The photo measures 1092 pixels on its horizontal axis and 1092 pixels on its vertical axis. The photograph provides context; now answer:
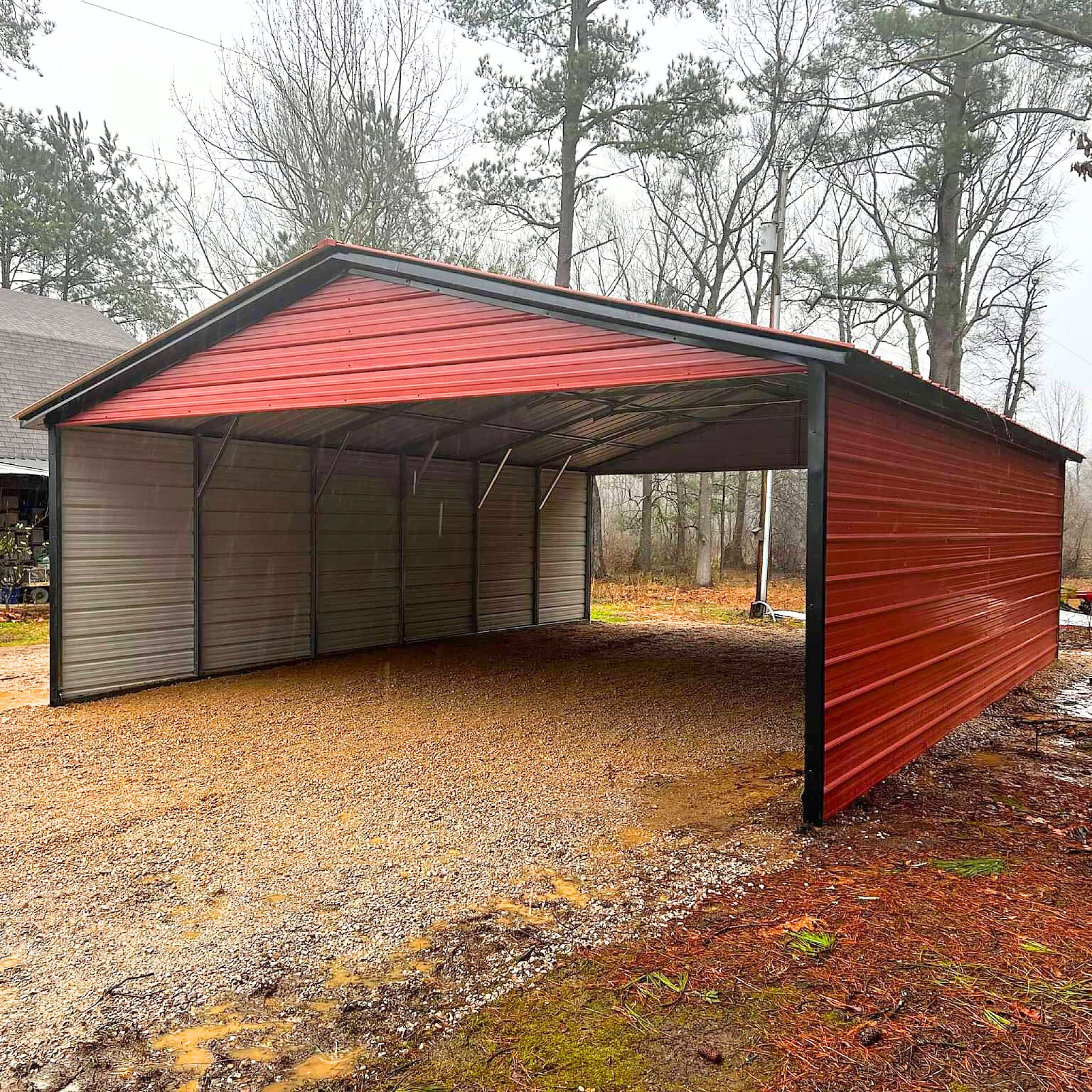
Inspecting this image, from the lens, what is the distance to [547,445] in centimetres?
1107

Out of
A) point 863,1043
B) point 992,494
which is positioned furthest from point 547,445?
point 863,1043

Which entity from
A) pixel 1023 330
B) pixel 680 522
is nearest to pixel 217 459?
pixel 680 522

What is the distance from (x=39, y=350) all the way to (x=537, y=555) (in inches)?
438

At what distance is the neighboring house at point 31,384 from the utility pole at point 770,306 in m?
9.49

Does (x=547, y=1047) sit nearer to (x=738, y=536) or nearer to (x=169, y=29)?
(x=169, y=29)

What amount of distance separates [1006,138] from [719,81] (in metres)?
6.15

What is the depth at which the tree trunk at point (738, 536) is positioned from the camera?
2038 cm

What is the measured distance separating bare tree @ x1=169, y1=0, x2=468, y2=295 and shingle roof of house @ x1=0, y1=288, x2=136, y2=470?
432cm

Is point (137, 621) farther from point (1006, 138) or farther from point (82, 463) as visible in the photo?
point (1006, 138)

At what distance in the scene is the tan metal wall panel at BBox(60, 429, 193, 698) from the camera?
273 inches

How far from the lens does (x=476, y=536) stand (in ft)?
37.1

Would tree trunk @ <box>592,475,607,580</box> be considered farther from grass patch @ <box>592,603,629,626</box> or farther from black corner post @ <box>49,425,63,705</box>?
black corner post @ <box>49,425,63,705</box>

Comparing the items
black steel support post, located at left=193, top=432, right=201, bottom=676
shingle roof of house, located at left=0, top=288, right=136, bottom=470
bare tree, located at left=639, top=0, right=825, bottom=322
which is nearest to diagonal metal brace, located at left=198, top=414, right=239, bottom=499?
black steel support post, located at left=193, top=432, right=201, bottom=676

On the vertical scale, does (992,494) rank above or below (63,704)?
above
